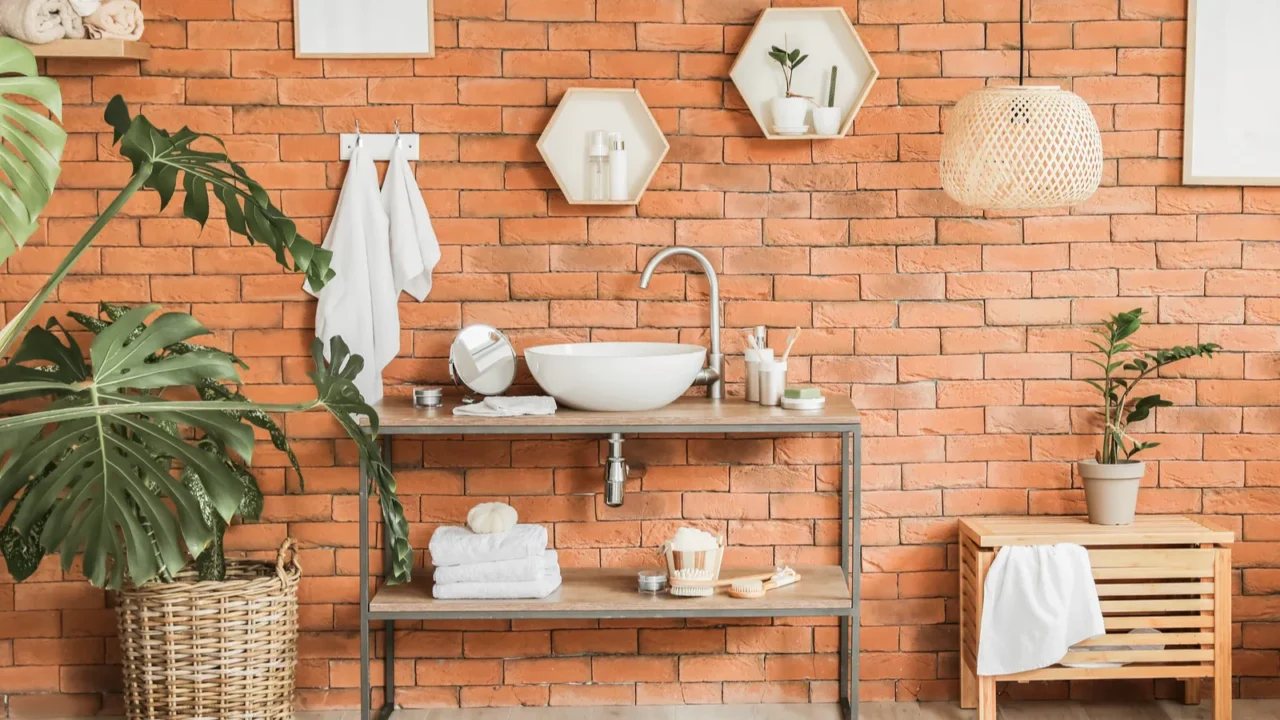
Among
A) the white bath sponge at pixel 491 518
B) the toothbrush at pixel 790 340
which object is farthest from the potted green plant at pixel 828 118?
the white bath sponge at pixel 491 518

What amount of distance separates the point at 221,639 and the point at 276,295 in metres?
0.98

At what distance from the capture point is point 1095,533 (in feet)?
10.2

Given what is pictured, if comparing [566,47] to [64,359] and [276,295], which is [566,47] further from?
[64,359]

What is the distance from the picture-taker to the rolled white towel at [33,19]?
3.07 m

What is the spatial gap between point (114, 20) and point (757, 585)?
7.48 feet

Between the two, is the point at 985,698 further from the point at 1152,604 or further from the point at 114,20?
the point at 114,20

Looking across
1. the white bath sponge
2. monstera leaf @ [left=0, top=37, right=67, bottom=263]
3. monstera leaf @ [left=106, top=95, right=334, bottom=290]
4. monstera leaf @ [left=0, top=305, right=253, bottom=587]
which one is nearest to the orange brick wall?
the white bath sponge

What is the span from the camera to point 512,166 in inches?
132

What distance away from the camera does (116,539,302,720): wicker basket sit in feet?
9.95

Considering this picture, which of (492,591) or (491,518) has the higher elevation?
(491,518)

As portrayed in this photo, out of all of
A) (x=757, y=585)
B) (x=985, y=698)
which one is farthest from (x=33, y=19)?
(x=985, y=698)

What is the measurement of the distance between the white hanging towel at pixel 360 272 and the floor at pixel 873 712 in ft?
3.18

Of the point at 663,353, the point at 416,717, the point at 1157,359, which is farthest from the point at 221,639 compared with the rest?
the point at 1157,359

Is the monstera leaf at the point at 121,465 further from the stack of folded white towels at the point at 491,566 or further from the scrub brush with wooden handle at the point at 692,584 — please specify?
the scrub brush with wooden handle at the point at 692,584
